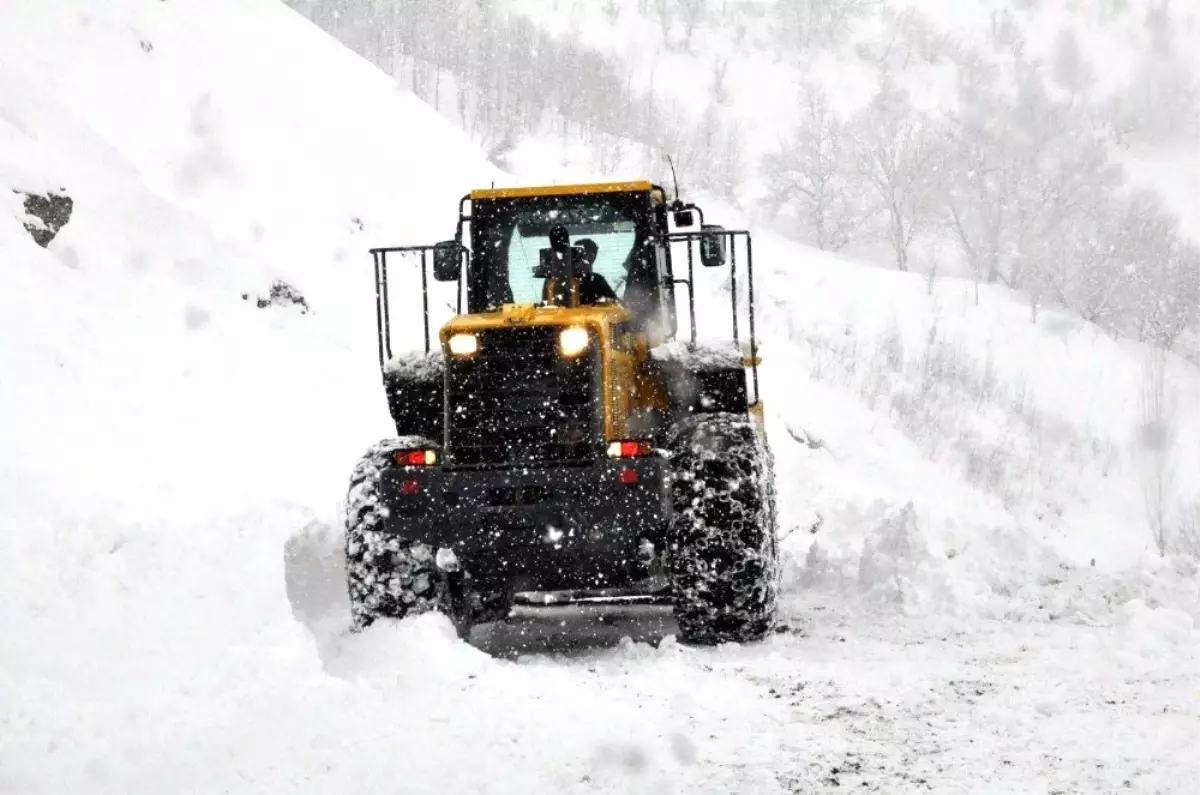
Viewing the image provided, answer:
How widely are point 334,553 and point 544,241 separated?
2577 mm

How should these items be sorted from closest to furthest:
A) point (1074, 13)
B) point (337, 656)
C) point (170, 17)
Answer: point (337, 656) < point (170, 17) < point (1074, 13)

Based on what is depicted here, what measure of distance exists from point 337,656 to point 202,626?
76.7 inches

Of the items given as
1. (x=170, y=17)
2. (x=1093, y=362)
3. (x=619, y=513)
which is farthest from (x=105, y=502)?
(x=1093, y=362)

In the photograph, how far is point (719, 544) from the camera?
295 inches

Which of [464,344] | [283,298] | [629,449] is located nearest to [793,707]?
[629,449]

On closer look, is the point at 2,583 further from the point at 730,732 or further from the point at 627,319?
the point at 730,732

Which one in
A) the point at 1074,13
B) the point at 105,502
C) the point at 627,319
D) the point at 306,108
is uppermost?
the point at 1074,13

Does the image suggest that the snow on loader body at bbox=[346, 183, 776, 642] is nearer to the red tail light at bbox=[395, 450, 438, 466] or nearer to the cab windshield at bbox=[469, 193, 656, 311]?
the red tail light at bbox=[395, 450, 438, 466]

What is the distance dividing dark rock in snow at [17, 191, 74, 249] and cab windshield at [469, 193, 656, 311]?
797 cm

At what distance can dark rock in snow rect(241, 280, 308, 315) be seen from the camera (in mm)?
17562

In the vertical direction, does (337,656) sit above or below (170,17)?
below

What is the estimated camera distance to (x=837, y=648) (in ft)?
26.1

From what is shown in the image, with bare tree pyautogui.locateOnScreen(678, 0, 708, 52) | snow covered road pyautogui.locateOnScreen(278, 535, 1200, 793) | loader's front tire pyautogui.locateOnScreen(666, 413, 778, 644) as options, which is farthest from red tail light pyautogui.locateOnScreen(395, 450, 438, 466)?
bare tree pyautogui.locateOnScreen(678, 0, 708, 52)

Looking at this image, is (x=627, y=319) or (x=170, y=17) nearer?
(x=627, y=319)
